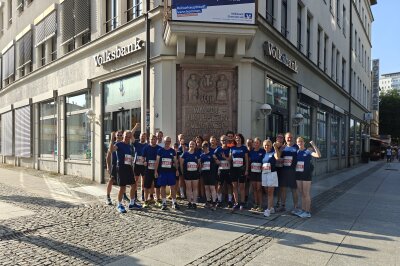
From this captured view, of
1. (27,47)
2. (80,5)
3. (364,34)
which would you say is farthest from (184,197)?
(364,34)

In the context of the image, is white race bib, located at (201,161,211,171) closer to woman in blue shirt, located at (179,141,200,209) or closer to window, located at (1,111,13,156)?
woman in blue shirt, located at (179,141,200,209)

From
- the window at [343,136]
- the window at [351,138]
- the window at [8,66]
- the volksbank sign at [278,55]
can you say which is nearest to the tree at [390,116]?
the window at [351,138]

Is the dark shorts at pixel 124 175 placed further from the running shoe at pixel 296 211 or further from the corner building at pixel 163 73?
the running shoe at pixel 296 211

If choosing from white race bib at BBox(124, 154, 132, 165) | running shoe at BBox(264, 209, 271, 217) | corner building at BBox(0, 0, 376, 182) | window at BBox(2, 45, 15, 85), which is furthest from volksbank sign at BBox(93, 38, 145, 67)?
window at BBox(2, 45, 15, 85)

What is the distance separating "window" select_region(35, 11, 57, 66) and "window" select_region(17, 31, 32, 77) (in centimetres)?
159

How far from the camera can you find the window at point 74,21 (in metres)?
15.4

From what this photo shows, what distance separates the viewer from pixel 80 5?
15.8 m

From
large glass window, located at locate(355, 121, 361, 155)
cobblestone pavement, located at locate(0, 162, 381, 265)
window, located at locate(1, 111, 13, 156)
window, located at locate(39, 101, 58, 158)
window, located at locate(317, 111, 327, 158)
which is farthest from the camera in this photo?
large glass window, located at locate(355, 121, 361, 155)

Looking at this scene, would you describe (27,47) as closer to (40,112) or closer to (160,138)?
(40,112)

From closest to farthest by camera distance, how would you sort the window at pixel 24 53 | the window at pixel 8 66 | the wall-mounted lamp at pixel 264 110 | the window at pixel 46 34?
the wall-mounted lamp at pixel 264 110, the window at pixel 46 34, the window at pixel 24 53, the window at pixel 8 66

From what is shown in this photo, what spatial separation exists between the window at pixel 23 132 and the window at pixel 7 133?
1476 millimetres

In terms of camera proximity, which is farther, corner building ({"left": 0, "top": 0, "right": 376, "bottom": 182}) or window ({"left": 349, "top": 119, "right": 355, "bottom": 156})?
window ({"left": 349, "top": 119, "right": 355, "bottom": 156})

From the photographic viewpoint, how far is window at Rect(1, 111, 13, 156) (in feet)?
82.2

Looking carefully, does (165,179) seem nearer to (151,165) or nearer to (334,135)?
(151,165)
